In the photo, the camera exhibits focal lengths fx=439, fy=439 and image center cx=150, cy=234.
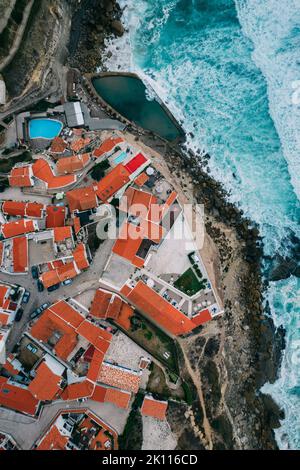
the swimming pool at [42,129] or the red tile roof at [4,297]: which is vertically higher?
the swimming pool at [42,129]

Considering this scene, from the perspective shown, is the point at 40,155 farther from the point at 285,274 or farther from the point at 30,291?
the point at 285,274

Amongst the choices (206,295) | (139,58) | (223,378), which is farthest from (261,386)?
(139,58)

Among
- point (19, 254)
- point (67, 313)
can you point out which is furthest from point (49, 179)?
point (67, 313)

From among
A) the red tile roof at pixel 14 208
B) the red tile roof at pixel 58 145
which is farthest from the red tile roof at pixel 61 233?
the red tile roof at pixel 58 145

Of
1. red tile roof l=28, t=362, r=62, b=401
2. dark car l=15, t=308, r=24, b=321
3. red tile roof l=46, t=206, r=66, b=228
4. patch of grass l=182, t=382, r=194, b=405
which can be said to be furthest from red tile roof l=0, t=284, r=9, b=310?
patch of grass l=182, t=382, r=194, b=405

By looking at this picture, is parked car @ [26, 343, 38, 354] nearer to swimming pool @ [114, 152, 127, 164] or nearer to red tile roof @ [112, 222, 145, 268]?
red tile roof @ [112, 222, 145, 268]

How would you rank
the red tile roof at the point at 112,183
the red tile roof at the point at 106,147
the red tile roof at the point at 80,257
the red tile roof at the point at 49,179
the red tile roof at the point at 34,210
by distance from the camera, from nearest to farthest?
the red tile roof at the point at 80,257 → the red tile roof at the point at 34,210 → the red tile roof at the point at 112,183 → the red tile roof at the point at 49,179 → the red tile roof at the point at 106,147

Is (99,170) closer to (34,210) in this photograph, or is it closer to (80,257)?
(34,210)

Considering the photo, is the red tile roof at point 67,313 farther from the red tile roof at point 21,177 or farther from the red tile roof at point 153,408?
the red tile roof at point 21,177
